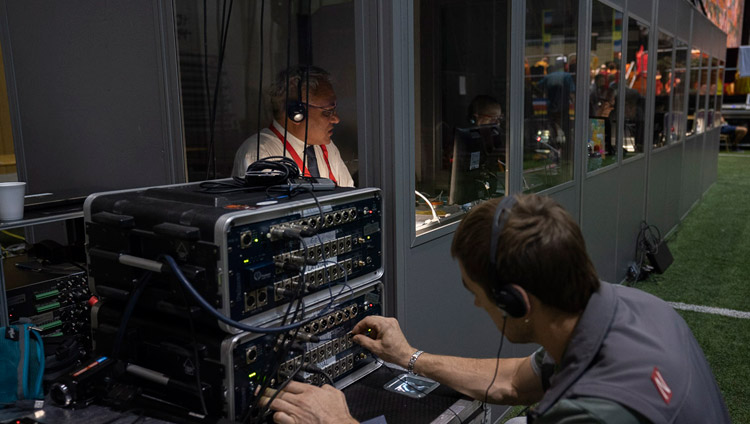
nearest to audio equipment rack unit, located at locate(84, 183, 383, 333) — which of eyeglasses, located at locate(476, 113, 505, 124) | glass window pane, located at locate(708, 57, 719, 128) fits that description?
eyeglasses, located at locate(476, 113, 505, 124)

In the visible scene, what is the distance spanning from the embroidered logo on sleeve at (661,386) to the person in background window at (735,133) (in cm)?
2023

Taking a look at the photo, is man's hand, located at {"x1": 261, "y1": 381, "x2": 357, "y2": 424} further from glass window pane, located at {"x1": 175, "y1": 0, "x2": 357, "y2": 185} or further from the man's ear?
glass window pane, located at {"x1": 175, "y1": 0, "x2": 357, "y2": 185}

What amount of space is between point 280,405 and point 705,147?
10045mm

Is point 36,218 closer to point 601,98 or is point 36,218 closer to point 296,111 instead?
point 296,111

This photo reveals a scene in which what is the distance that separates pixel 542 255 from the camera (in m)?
1.14

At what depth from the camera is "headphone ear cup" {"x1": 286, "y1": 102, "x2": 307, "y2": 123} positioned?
269 centimetres

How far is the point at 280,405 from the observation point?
51.7 inches

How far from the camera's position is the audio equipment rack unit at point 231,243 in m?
1.23

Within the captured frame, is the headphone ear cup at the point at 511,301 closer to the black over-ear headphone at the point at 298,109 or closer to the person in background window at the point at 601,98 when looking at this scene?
the black over-ear headphone at the point at 298,109

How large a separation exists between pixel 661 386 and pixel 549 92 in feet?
9.15

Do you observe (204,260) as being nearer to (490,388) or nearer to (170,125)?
(490,388)

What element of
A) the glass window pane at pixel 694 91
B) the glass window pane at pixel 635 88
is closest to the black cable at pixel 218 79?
the glass window pane at pixel 635 88

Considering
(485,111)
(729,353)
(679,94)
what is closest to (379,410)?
(485,111)

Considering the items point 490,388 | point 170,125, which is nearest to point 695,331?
point 490,388
